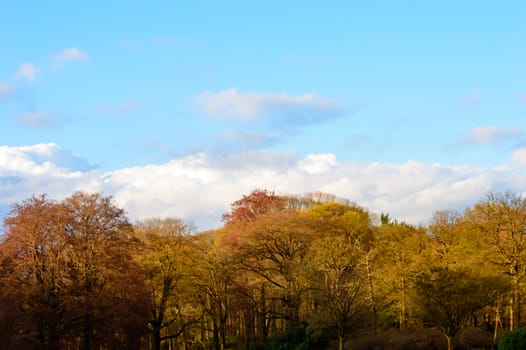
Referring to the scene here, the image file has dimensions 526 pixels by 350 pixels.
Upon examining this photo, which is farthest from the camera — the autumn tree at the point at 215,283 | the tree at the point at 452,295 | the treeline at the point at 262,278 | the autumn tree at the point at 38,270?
the autumn tree at the point at 215,283

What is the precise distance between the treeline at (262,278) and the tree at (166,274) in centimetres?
15

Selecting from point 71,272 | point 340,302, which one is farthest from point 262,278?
point 71,272

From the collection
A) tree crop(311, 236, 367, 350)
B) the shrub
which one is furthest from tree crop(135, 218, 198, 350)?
the shrub

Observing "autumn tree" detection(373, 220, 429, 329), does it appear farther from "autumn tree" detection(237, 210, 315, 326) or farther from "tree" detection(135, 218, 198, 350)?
"tree" detection(135, 218, 198, 350)

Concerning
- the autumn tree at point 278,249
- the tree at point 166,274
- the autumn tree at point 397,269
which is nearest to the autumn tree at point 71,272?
the tree at point 166,274

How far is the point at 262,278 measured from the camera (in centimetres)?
6694

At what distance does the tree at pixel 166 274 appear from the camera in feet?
224

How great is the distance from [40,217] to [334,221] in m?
33.2

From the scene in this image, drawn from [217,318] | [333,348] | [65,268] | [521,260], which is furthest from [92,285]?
[521,260]

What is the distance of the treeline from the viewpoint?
1983 inches

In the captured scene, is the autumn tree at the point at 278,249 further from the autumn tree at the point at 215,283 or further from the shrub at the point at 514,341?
the shrub at the point at 514,341

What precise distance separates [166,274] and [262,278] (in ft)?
33.4

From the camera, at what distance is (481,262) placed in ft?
168

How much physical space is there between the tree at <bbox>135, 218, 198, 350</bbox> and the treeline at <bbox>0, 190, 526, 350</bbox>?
15cm
